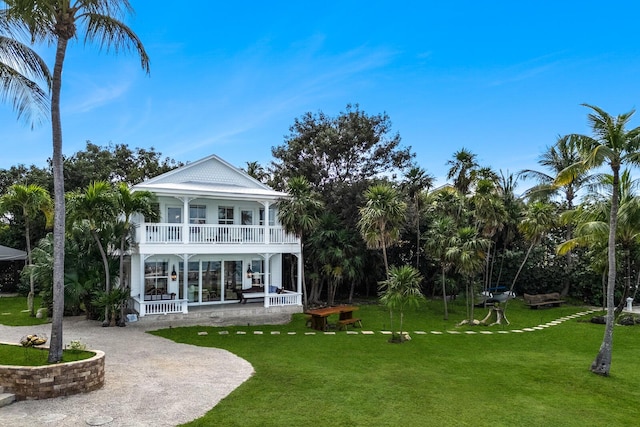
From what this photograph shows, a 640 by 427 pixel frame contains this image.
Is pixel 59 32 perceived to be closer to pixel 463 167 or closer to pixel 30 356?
pixel 30 356

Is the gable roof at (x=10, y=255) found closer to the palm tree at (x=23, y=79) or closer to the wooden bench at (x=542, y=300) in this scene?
the palm tree at (x=23, y=79)

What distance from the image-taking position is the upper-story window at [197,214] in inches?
787

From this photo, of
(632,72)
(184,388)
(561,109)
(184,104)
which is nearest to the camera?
(184,388)

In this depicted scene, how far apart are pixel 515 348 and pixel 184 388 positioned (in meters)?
10.2

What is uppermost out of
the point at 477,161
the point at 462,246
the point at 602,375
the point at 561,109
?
the point at 561,109

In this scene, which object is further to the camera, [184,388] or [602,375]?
[602,375]

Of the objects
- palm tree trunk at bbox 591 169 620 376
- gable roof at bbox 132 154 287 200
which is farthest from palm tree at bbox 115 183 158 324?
palm tree trunk at bbox 591 169 620 376

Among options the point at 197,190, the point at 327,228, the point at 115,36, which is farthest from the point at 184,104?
the point at 115,36

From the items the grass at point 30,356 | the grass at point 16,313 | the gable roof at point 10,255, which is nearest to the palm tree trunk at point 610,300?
the grass at point 30,356

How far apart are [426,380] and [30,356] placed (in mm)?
8623

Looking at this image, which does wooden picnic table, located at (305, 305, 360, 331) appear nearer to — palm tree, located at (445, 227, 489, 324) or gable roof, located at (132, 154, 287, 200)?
palm tree, located at (445, 227, 489, 324)

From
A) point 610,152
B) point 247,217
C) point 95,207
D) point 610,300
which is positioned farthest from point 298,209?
point 610,300

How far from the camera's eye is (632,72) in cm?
1648

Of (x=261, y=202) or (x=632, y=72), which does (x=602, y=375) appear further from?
(x=261, y=202)
